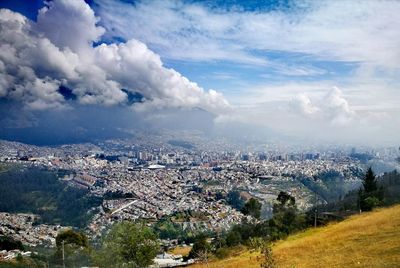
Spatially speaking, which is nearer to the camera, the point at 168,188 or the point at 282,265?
the point at 282,265

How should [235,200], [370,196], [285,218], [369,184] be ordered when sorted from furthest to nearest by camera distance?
[235,200] < [369,184] < [285,218] < [370,196]

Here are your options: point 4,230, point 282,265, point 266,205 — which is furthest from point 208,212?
point 282,265

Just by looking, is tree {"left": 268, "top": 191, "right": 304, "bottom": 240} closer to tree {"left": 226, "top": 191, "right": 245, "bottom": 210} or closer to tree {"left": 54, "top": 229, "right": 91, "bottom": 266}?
tree {"left": 54, "top": 229, "right": 91, "bottom": 266}

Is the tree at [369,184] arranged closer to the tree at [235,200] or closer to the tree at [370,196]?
the tree at [370,196]

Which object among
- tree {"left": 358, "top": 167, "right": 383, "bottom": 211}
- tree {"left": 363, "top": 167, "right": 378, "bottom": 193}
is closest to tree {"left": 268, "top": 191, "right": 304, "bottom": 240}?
tree {"left": 358, "top": 167, "right": 383, "bottom": 211}

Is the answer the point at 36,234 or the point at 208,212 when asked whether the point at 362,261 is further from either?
the point at 208,212

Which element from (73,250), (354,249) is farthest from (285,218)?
(354,249)

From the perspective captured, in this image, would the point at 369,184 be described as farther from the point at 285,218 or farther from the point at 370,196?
the point at 285,218
